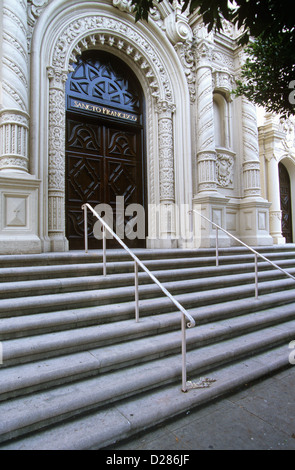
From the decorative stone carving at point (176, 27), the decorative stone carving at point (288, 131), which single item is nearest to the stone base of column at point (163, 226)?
the decorative stone carving at point (176, 27)

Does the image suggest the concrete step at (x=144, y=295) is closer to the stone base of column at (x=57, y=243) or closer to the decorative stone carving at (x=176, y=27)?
the stone base of column at (x=57, y=243)

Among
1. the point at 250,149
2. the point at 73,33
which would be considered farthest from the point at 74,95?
the point at 250,149

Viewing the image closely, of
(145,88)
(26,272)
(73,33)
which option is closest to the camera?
(26,272)

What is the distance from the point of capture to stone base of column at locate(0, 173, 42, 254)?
14.9 feet

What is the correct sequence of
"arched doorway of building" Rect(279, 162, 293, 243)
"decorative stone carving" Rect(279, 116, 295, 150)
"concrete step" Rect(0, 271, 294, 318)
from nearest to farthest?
"concrete step" Rect(0, 271, 294, 318), "decorative stone carving" Rect(279, 116, 295, 150), "arched doorway of building" Rect(279, 162, 293, 243)

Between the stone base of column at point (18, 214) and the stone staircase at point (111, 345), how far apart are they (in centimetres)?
74

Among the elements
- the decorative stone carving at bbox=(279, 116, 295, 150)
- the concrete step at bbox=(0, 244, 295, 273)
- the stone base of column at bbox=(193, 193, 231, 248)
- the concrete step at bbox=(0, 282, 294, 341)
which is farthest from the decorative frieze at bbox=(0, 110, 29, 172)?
the decorative stone carving at bbox=(279, 116, 295, 150)

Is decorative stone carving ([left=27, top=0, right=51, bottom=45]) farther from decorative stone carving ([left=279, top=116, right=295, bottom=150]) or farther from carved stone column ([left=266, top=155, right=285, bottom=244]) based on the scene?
decorative stone carving ([left=279, top=116, right=295, bottom=150])

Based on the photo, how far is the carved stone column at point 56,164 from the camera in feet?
19.0

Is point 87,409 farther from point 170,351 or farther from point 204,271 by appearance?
point 204,271

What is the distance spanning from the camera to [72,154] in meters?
6.67

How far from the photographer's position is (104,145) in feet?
23.3

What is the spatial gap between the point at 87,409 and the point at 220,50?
10352mm

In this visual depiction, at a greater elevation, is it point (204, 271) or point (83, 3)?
point (83, 3)
